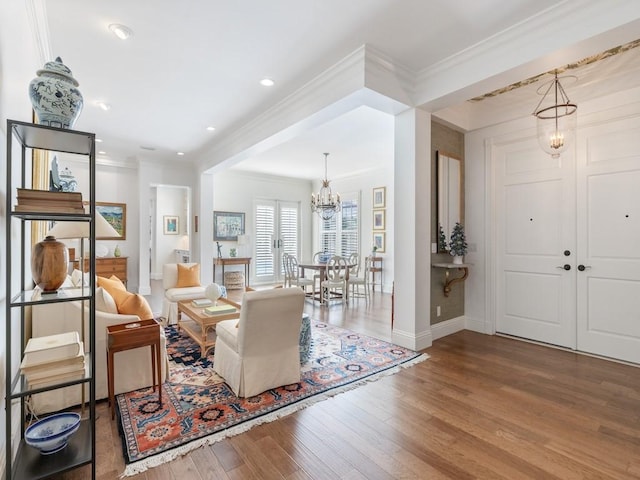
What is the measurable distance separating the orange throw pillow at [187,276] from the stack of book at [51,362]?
3356 millimetres

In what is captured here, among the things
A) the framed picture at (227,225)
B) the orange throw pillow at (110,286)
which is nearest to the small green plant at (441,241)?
the orange throw pillow at (110,286)

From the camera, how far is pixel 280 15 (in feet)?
8.35

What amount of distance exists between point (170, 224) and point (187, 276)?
18.0 ft

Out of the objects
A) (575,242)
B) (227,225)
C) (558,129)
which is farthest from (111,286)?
(227,225)

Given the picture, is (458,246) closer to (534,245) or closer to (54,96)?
(534,245)

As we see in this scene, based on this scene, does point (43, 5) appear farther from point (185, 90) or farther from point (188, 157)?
point (188, 157)

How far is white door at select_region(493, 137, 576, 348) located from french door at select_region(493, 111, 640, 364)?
11 mm

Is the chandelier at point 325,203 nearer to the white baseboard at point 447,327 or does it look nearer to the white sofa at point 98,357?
the white baseboard at point 447,327

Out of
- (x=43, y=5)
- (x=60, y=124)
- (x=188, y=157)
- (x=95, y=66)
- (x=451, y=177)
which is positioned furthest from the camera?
(x=188, y=157)

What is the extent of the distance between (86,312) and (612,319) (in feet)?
16.3

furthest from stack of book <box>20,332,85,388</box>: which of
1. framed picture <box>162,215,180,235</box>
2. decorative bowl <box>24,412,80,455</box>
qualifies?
framed picture <box>162,215,180,235</box>

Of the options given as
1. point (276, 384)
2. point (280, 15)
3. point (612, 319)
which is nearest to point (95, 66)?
point (280, 15)

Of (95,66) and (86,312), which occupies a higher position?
(95,66)

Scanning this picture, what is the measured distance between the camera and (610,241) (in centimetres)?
342
